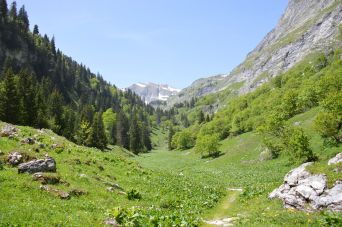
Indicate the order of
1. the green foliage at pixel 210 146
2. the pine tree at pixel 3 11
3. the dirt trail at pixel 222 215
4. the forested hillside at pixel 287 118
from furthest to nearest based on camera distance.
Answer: the pine tree at pixel 3 11
the green foliage at pixel 210 146
the forested hillside at pixel 287 118
the dirt trail at pixel 222 215

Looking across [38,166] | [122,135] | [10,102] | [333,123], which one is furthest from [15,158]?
[122,135]

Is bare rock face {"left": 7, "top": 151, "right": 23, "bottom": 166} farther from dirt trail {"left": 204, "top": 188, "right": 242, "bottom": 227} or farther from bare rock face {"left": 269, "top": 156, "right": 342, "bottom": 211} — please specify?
bare rock face {"left": 269, "top": 156, "right": 342, "bottom": 211}

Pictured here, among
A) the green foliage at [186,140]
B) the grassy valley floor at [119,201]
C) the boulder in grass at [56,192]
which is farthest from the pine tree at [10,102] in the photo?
the green foliage at [186,140]

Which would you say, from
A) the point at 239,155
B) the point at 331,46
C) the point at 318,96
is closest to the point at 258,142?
the point at 239,155

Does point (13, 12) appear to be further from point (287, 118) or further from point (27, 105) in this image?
point (287, 118)

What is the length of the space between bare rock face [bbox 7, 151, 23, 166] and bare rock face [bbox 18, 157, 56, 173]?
1.02 m

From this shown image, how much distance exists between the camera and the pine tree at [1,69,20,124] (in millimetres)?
72750

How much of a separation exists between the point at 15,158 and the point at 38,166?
1.93 m

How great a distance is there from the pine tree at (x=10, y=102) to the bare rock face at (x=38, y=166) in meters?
56.2

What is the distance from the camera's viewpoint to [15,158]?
77.5 ft

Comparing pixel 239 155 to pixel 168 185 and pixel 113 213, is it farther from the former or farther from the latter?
pixel 113 213

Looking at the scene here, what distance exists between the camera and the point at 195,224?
2089 centimetres

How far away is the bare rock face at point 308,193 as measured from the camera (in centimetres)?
2122

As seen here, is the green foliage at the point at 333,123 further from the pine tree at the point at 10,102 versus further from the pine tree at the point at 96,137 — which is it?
the pine tree at the point at 10,102
